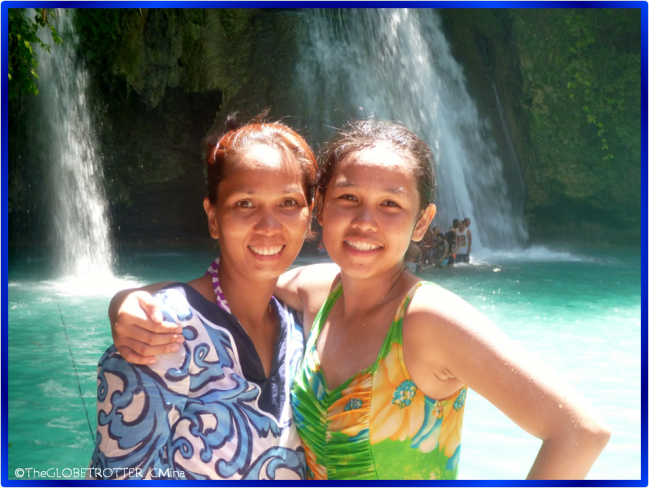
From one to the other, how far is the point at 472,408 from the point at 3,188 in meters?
3.82

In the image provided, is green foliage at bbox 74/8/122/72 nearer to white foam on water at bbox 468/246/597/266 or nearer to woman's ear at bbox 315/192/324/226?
white foam on water at bbox 468/246/597/266

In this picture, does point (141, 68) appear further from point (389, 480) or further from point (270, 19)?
point (389, 480)

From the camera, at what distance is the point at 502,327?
711cm

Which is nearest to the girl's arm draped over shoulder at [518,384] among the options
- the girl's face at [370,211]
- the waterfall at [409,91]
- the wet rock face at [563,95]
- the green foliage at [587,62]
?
the girl's face at [370,211]

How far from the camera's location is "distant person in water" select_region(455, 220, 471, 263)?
1238 cm

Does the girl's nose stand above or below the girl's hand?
above

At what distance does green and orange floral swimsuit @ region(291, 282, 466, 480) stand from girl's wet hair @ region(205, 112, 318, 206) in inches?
18.9

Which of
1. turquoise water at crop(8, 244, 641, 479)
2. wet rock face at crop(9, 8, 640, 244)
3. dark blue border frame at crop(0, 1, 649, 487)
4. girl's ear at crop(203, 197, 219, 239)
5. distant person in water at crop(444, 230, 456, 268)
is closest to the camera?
dark blue border frame at crop(0, 1, 649, 487)

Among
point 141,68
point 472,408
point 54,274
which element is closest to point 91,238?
point 54,274

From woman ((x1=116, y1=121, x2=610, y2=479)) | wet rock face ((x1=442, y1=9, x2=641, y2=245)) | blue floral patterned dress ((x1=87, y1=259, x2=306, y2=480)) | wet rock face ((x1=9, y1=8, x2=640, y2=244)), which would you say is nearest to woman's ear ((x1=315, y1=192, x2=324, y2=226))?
woman ((x1=116, y1=121, x2=610, y2=479))

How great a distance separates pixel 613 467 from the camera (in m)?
3.86

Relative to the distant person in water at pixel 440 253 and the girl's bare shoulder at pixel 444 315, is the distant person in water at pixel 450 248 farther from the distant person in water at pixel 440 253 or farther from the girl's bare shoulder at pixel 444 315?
the girl's bare shoulder at pixel 444 315

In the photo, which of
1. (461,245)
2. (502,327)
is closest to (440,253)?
(461,245)

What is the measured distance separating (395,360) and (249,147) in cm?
69
